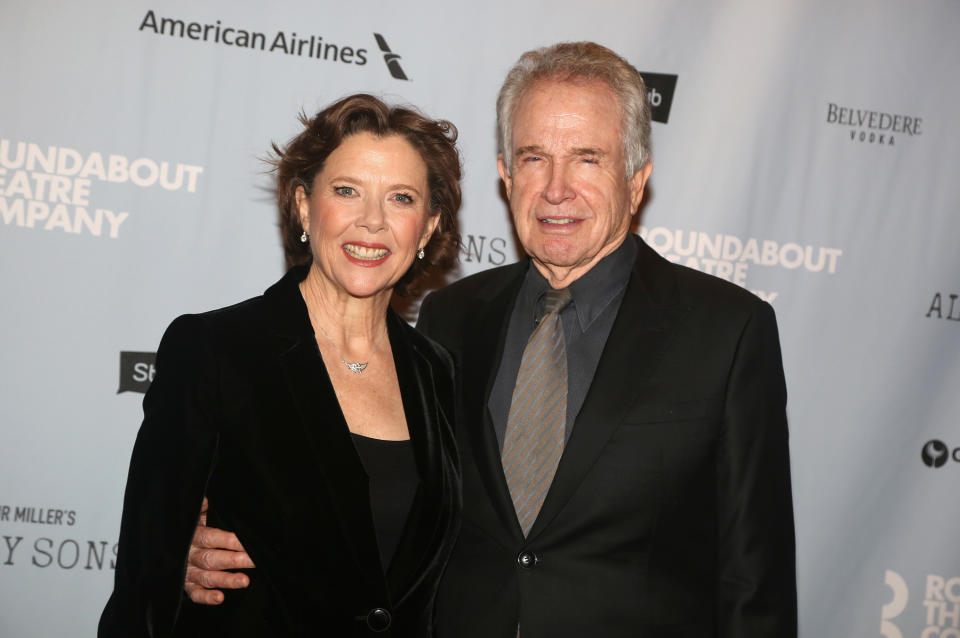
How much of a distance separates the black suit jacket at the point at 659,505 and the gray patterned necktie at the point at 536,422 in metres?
0.04

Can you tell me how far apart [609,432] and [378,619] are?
2.27ft

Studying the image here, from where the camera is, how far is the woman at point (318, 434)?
1.91 meters

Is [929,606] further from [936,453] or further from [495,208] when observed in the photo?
[495,208]

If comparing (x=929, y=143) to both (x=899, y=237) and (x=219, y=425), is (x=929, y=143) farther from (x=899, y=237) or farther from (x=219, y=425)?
(x=219, y=425)

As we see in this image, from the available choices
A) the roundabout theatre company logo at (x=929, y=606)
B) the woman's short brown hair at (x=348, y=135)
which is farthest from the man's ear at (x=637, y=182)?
the roundabout theatre company logo at (x=929, y=606)

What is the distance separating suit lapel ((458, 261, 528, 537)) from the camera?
203cm

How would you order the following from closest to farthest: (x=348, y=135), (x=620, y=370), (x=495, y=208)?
1. (x=620, y=370)
2. (x=348, y=135)
3. (x=495, y=208)

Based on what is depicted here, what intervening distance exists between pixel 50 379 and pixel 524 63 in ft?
6.68

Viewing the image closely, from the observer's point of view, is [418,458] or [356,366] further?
[356,366]

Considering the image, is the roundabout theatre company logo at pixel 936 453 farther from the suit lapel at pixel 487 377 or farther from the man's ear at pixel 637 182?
the suit lapel at pixel 487 377

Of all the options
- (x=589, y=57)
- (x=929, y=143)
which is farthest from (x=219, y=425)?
(x=929, y=143)

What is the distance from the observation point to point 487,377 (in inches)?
88.2

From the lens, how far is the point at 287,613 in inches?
76.3

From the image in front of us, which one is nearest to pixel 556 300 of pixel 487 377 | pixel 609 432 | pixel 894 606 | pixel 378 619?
pixel 487 377
